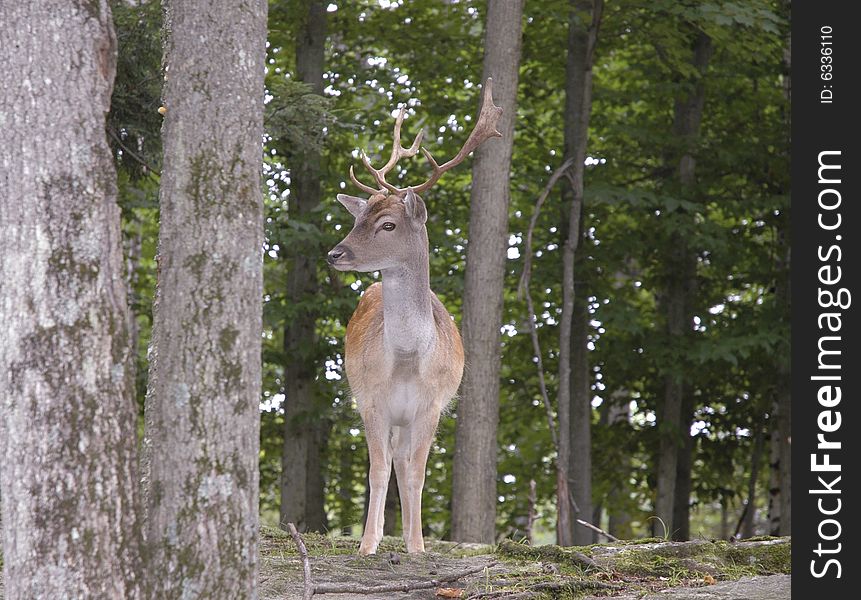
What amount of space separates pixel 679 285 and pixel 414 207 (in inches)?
303

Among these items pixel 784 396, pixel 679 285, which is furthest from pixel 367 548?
pixel 679 285

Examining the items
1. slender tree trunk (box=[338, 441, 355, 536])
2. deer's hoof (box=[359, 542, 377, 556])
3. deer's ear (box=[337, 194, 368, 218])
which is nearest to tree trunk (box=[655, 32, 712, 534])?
slender tree trunk (box=[338, 441, 355, 536])

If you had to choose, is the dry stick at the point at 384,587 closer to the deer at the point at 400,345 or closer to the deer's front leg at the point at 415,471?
the deer at the point at 400,345

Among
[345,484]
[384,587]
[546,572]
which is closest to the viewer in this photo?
[384,587]

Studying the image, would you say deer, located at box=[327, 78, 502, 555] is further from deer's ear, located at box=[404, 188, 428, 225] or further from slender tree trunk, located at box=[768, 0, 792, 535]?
slender tree trunk, located at box=[768, 0, 792, 535]

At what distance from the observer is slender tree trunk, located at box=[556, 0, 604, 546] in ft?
38.2

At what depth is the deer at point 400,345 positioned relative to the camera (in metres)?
7.05

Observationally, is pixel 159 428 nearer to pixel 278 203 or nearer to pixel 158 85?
pixel 158 85

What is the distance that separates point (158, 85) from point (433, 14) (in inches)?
216

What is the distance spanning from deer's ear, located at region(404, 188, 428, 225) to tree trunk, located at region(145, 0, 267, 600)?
8.62ft

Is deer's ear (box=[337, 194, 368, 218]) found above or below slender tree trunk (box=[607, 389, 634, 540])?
above

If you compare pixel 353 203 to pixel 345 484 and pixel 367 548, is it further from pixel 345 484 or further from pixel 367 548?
pixel 345 484

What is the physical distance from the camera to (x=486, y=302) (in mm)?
9789

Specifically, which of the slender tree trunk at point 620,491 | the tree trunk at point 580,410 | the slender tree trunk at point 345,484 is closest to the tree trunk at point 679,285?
the slender tree trunk at point 620,491
